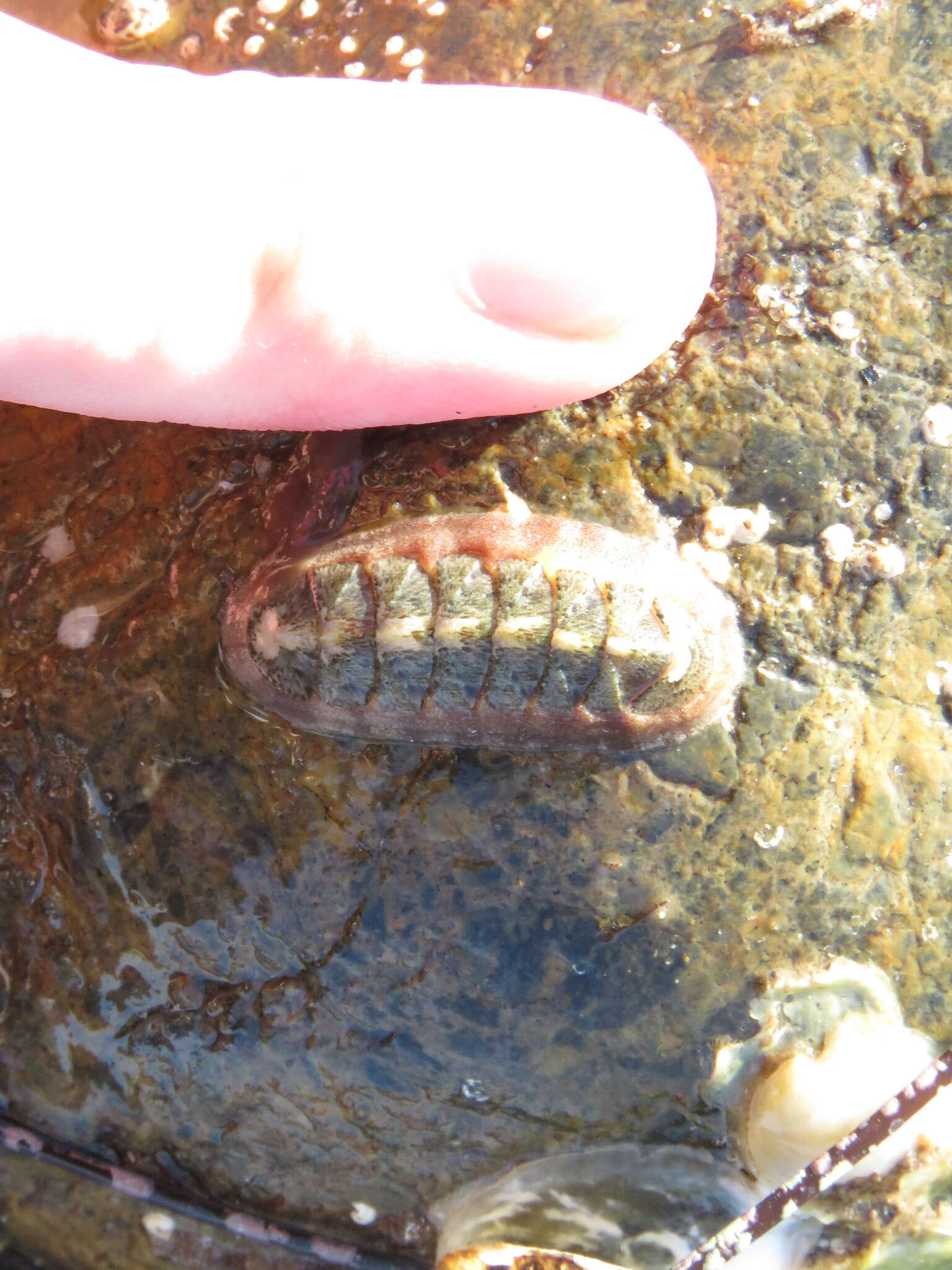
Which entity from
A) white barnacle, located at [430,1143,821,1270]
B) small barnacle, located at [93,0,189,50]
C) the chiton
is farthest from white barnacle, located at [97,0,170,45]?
white barnacle, located at [430,1143,821,1270]

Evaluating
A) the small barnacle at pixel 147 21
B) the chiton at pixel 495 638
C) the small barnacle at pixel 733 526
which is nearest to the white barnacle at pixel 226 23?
the small barnacle at pixel 147 21

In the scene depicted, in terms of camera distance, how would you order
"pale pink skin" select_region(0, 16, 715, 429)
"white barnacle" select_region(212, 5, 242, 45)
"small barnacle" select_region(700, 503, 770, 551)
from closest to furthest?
"pale pink skin" select_region(0, 16, 715, 429), "small barnacle" select_region(700, 503, 770, 551), "white barnacle" select_region(212, 5, 242, 45)

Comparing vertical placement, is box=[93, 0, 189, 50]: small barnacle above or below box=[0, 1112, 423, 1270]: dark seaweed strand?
above

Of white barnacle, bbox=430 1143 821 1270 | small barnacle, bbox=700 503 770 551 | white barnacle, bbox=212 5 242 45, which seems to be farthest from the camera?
white barnacle, bbox=212 5 242 45

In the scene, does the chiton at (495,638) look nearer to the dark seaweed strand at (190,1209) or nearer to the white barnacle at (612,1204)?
the white barnacle at (612,1204)

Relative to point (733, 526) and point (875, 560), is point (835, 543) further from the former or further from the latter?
point (733, 526)

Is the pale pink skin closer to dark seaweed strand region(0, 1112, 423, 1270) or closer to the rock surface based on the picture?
the rock surface

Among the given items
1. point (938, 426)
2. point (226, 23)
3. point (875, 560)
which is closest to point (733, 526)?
point (875, 560)
